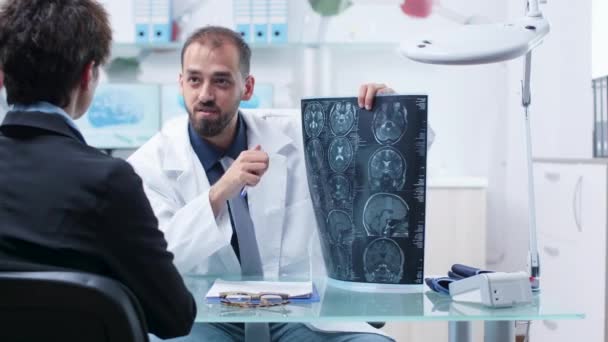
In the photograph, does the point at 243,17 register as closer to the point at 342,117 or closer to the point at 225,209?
the point at 225,209

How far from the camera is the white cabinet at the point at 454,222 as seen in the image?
310 centimetres

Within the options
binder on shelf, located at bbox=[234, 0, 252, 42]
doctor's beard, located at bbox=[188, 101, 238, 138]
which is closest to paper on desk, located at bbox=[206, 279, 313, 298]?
doctor's beard, located at bbox=[188, 101, 238, 138]

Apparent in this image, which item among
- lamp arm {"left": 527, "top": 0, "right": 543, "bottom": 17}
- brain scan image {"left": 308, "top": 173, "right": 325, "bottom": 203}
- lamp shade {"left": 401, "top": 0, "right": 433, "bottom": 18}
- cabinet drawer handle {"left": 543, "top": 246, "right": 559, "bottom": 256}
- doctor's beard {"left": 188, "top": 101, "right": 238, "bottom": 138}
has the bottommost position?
cabinet drawer handle {"left": 543, "top": 246, "right": 559, "bottom": 256}

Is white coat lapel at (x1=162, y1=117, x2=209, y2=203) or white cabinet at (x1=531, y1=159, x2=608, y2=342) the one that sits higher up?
white coat lapel at (x1=162, y1=117, x2=209, y2=203)

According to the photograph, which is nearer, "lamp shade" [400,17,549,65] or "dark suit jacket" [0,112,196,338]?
"dark suit jacket" [0,112,196,338]

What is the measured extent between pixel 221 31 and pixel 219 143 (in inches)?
11.8

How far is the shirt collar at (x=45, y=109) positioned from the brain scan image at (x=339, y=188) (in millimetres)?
500

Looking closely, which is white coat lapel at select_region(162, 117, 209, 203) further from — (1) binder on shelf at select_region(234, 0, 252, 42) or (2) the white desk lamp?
(1) binder on shelf at select_region(234, 0, 252, 42)

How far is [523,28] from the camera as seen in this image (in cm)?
128

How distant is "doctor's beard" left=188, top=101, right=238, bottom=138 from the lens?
187 cm

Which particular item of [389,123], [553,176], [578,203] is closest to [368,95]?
[389,123]

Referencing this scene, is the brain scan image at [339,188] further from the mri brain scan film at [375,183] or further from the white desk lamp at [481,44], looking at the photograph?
the white desk lamp at [481,44]

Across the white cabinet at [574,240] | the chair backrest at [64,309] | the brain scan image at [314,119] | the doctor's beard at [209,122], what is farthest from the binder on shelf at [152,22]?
the chair backrest at [64,309]

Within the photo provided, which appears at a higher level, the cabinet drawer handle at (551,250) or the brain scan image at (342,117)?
the brain scan image at (342,117)
